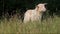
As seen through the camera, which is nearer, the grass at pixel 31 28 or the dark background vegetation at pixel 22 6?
the grass at pixel 31 28

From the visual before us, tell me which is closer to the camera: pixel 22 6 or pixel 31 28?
pixel 31 28

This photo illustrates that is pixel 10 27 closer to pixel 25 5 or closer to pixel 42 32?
pixel 42 32

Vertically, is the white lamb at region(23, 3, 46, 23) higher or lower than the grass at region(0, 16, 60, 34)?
higher

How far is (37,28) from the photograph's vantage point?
984cm

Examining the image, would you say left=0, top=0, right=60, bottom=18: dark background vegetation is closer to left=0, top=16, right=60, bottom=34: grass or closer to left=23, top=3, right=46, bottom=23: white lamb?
left=23, top=3, right=46, bottom=23: white lamb

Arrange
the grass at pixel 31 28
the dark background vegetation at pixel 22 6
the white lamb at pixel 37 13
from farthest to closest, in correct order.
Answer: the dark background vegetation at pixel 22 6
the white lamb at pixel 37 13
the grass at pixel 31 28

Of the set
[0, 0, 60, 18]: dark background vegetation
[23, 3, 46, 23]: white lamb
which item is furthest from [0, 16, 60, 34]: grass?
[0, 0, 60, 18]: dark background vegetation

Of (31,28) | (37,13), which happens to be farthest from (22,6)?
(31,28)

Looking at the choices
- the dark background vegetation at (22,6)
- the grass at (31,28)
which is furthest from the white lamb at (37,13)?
the dark background vegetation at (22,6)

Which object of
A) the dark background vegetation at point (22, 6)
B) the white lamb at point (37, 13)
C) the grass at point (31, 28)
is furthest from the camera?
the dark background vegetation at point (22, 6)

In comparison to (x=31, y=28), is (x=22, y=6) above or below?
above

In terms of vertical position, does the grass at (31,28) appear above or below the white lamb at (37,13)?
below

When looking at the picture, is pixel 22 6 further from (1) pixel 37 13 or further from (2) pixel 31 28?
(2) pixel 31 28

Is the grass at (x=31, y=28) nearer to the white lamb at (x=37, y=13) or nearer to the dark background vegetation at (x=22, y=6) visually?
the white lamb at (x=37, y=13)
